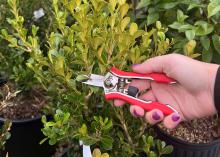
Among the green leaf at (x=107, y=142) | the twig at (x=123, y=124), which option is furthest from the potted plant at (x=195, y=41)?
the green leaf at (x=107, y=142)

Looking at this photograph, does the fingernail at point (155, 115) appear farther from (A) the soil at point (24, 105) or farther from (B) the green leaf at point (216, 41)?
(A) the soil at point (24, 105)

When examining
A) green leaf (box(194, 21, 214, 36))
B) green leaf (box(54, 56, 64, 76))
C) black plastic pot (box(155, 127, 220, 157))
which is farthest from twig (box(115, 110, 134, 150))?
green leaf (box(194, 21, 214, 36))

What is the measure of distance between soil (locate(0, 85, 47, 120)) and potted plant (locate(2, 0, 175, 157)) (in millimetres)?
507

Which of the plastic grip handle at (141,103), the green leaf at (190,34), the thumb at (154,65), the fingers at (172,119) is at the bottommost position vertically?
the fingers at (172,119)

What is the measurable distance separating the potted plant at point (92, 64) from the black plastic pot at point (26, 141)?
0.49m

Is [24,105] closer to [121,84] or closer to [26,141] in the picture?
[26,141]

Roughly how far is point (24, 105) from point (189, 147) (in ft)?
3.21

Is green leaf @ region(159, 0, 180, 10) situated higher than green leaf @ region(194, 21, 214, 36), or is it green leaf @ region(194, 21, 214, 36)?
Result: green leaf @ region(159, 0, 180, 10)

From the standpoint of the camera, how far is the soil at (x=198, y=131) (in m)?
1.96

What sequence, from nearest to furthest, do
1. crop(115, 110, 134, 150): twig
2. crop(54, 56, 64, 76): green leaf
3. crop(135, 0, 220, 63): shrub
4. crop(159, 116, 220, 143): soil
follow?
crop(54, 56, 64, 76): green leaf, crop(115, 110, 134, 150): twig, crop(135, 0, 220, 63): shrub, crop(159, 116, 220, 143): soil

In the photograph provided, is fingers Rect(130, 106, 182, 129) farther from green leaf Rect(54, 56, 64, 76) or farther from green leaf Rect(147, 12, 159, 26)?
green leaf Rect(147, 12, 159, 26)

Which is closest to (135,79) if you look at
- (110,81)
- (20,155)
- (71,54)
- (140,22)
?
(110,81)

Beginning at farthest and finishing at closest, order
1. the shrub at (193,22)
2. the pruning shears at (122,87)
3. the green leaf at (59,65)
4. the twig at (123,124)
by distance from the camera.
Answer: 1. the shrub at (193,22)
2. the twig at (123,124)
3. the pruning shears at (122,87)
4. the green leaf at (59,65)

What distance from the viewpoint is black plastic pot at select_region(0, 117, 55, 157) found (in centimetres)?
206
